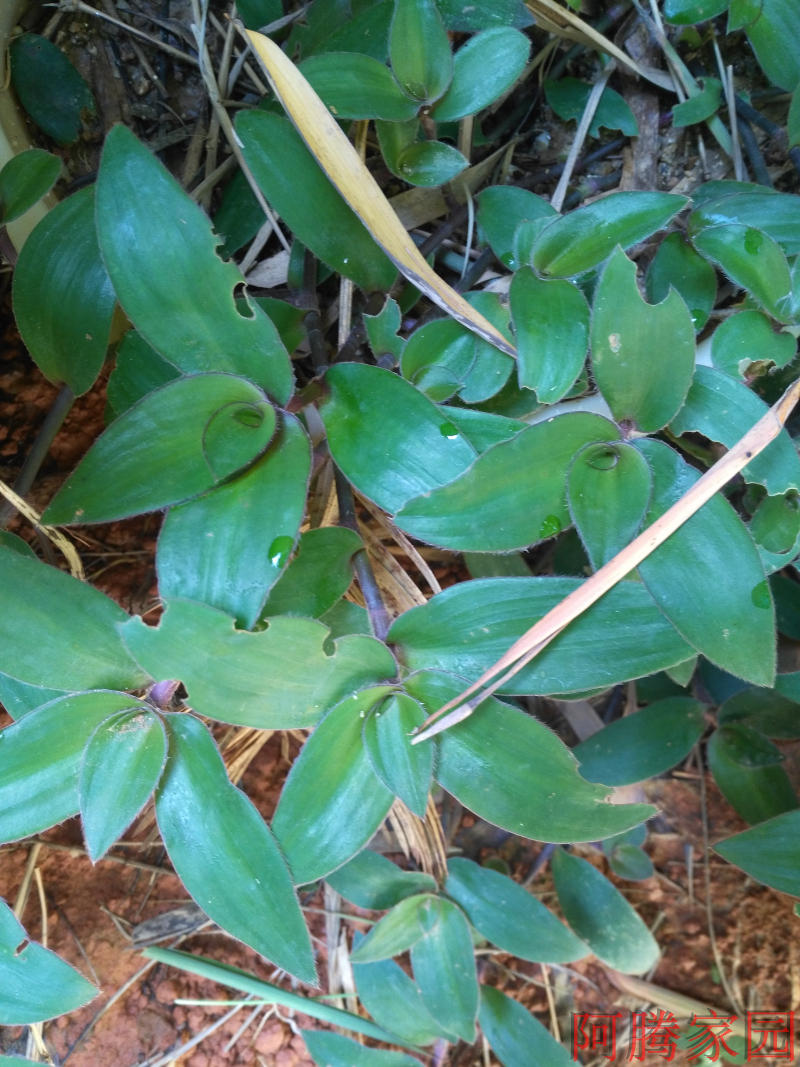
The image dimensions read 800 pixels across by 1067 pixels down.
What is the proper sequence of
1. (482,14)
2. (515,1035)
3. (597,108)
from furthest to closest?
(515,1035) < (597,108) < (482,14)

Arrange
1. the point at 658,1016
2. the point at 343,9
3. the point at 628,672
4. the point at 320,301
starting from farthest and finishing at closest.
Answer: the point at 658,1016 → the point at 320,301 → the point at 343,9 → the point at 628,672

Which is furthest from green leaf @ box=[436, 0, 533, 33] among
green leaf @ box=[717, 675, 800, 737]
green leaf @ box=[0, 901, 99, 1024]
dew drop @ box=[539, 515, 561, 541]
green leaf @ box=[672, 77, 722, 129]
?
green leaf @ box=[0, 901, 99, 1024]

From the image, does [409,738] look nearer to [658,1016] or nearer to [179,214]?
[179,214]

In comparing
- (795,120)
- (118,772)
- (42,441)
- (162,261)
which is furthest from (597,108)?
(118,772)

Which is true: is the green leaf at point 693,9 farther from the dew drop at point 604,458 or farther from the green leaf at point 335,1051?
the green leaf at point 335,1051

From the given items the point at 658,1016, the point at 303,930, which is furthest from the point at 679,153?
the point at 658,1016

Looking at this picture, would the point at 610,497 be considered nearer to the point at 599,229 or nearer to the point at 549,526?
the point at 549,526

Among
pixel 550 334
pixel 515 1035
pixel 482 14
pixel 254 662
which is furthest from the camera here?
pixel 515 1035
